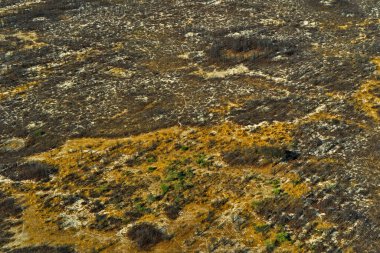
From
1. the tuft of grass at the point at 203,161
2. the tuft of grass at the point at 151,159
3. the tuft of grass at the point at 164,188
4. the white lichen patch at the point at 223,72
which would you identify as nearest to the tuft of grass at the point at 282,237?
the tuft of grass at the point at 164,188

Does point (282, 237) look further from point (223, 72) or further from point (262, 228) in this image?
point (223, 72)

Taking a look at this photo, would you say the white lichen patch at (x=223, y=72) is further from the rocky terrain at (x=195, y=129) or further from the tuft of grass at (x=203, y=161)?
the tuft of grass at (x=203, y=161)

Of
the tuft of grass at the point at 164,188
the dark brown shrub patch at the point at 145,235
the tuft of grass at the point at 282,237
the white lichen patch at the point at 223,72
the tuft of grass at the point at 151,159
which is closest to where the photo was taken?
the tuft of grass at the point at 282,237

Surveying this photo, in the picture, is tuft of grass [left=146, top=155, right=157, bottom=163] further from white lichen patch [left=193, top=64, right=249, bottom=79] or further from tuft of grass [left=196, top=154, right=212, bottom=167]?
white lichen patch [left=193, top=64, right=249, bottom=79]

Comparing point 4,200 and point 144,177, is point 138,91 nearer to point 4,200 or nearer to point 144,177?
point 144,177

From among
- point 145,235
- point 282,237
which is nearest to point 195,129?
point 145,235

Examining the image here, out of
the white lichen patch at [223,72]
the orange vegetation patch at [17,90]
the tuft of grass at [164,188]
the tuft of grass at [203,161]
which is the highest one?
the white lichen patch at [223,72]

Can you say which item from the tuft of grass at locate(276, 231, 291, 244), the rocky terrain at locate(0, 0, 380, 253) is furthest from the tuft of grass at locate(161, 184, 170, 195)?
Result: the tuft of grass at locate(276, 231, 291, 244)

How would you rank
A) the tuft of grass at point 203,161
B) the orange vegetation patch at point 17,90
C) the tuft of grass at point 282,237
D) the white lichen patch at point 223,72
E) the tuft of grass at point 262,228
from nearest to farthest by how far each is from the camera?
Answer: 1. the tuft of grass at point 282,237
2. the tuft of grass at point 262,228
3. the tuft of grass at point 203,161
4. the white lichen patch at point 223,72
5. the orange vegetation patch at point 17,90

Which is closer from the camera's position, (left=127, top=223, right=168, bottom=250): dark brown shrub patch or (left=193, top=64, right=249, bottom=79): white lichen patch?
(left=127, top=223, right=168, bottom=250): dark brown shrub patch
